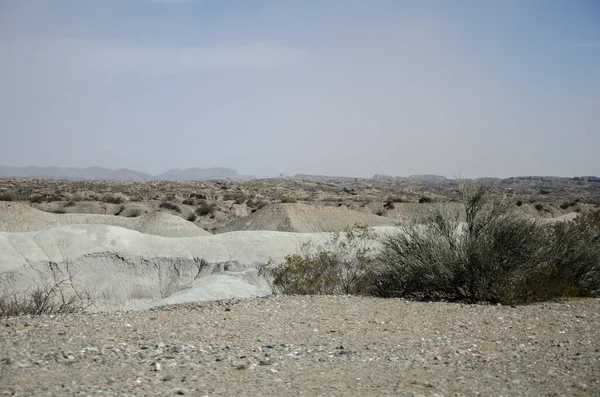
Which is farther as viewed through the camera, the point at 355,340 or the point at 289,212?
the point at 289,212

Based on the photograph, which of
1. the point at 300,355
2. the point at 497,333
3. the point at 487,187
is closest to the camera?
the point at 300,355

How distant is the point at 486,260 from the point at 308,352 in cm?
755

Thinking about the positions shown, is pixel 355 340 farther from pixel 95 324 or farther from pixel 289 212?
pixel 289 212

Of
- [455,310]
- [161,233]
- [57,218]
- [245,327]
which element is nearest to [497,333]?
Answer: [455,310]

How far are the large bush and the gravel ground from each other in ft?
5.20

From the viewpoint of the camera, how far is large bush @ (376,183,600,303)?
14758mm

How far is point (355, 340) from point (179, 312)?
4.64m

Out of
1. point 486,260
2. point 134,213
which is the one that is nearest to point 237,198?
point 134,213

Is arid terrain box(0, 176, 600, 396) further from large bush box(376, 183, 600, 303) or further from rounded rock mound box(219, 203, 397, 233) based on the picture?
rounded rock mound box(219, 203, 397, 233)

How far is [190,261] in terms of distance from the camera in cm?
3184

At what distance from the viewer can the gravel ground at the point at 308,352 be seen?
701cm

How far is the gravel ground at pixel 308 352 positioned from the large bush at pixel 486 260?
1584 mm

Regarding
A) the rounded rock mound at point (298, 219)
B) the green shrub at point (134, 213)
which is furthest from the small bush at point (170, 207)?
the rounded rock mound at point (298, 219)

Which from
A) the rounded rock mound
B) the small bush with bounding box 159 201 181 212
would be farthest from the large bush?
the small bush with bounding box 159 201 181 212
